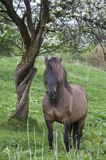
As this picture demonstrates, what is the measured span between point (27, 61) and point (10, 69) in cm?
2001

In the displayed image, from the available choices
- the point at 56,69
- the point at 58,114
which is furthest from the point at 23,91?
the point at 56,69

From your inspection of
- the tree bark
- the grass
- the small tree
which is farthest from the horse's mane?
the tree bark

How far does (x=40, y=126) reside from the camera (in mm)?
16875

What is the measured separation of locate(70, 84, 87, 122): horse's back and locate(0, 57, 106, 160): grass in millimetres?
819

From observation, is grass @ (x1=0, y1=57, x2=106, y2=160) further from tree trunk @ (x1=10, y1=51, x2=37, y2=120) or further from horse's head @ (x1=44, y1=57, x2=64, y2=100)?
horse's head @ (x1=44, y1=57, x2=64, y2=100)

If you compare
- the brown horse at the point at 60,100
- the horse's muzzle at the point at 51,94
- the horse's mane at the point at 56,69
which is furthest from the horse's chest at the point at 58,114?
the horse's mane at the point at 56,69

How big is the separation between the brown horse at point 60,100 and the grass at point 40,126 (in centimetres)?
62

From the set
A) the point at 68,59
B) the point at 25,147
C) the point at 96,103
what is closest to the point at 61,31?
the point at 25,147

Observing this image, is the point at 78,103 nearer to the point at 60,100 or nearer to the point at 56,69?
the point at 60,100

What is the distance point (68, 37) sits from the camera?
1645 cm

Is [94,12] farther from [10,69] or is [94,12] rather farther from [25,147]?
[10,69]

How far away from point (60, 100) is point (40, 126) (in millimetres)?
4305

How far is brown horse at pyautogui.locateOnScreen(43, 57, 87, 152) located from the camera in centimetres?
1209

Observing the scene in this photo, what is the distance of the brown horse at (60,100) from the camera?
39.7 ft
